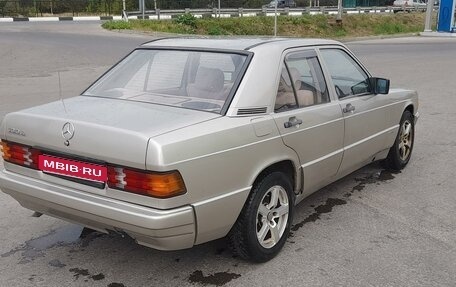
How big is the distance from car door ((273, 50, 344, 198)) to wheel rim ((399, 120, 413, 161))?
5.42ft

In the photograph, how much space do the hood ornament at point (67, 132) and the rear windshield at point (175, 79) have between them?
0.65 metres

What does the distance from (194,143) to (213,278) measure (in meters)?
0.99

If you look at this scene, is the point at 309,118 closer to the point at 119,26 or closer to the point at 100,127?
the point at 100,127

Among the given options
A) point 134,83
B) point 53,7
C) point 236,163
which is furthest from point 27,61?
point 53,7

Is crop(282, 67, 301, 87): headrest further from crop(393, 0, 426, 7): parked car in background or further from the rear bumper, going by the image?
crop(393, 0, 426, 7): parked car in background

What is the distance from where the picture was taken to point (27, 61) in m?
16.0

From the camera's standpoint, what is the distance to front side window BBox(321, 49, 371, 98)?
14.5ft

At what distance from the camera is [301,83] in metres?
3.98

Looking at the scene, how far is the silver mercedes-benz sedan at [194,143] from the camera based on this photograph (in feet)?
9.61

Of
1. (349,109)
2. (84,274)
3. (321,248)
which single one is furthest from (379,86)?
(84,274)

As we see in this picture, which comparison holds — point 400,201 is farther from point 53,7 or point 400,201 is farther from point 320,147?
point 53,7

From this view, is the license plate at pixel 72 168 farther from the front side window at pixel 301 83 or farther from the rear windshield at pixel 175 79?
the front side window at pixel 301 83

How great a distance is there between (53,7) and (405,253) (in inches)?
1955

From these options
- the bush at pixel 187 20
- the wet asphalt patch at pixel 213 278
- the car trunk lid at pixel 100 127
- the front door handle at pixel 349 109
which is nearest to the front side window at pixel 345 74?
the front door handle at pixel 349 109
